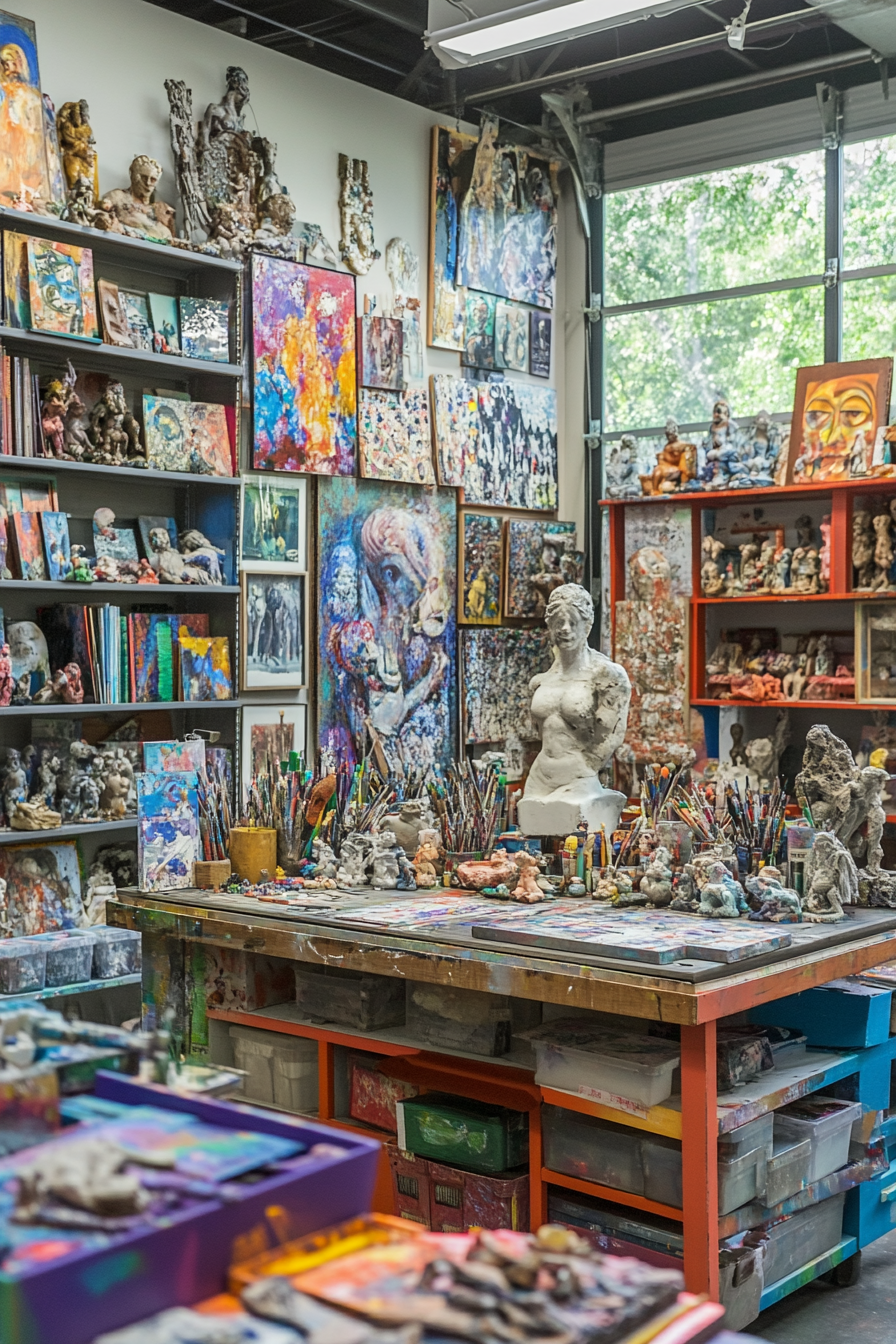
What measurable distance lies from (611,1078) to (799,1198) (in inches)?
25.1

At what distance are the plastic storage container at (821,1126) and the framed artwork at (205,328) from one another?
3738 mm

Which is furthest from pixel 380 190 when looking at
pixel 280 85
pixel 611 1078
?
pixel 611 1078

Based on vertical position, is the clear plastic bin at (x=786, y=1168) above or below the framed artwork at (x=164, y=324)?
below

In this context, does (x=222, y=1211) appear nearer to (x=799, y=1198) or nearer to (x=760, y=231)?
(x=799, y=1198)

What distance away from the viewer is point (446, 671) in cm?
717

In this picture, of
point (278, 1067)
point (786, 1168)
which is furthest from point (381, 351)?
point (786, 1168)

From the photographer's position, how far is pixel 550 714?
16.5 ft

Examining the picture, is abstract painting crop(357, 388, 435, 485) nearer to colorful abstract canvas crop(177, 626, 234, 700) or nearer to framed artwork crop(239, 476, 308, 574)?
framed artwork crop(239, 476, 308, 574)

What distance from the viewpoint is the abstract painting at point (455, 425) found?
23.3ft

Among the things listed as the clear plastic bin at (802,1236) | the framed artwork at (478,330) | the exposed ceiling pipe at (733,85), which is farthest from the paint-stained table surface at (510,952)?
the exposed ceiling pipe at (733,85)

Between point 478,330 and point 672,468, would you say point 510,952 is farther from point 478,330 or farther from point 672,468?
point 478,330

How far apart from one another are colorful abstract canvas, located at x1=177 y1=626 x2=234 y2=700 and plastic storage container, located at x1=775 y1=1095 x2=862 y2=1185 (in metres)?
3.02

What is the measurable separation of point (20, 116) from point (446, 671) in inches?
128

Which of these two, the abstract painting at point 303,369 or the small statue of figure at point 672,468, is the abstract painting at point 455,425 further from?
the small statue of figure at point 672,468
